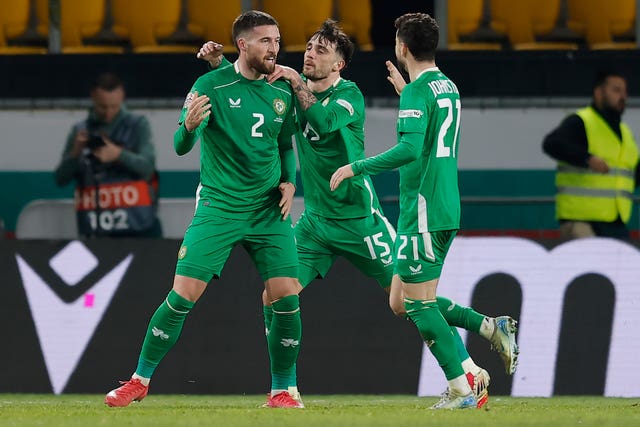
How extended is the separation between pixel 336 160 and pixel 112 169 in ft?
10.8

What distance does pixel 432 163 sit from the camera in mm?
7820

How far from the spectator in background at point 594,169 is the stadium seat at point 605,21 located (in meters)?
1.42

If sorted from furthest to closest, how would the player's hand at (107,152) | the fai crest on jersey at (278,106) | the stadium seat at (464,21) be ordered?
the stadium seat at (464,21)
the player's hand at (107,152)
the fai crest on jersey at (278,106)

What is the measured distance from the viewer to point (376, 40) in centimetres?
1359

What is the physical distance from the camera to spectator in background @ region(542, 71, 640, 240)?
36.9ft

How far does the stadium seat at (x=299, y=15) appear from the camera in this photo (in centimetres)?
1263

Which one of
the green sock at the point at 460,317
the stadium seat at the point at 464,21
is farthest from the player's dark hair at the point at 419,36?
the stadium seat at the point at 464,21

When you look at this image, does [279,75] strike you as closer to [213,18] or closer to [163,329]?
[163,329]

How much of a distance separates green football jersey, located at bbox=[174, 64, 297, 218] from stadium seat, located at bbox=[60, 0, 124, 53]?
4.93 m

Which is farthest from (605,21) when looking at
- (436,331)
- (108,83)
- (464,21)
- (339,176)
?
(339,176)

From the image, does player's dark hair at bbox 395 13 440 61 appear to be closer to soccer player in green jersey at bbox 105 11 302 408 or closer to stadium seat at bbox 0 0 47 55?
soccer player in green jersey at bbox 105 11 302 408

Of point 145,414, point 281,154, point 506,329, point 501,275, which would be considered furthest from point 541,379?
point 145,414

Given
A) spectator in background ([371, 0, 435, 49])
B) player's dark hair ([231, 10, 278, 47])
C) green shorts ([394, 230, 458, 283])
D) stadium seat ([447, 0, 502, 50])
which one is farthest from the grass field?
spectator in background ([371, 0, 435, 49])

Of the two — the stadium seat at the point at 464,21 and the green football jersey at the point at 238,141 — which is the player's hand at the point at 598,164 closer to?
the stadium seat at the point at 464,21
